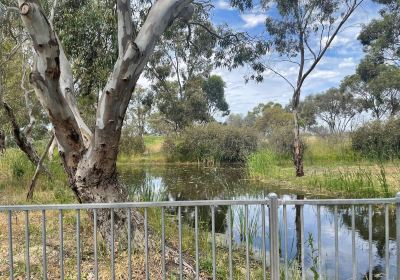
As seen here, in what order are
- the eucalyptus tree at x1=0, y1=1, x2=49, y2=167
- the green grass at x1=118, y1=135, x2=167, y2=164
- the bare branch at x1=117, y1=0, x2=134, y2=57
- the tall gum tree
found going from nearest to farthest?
the tall gum tree → the bare branch at x1=117, y1=0, x2=134, y2=57 → the eucalyptus tree at x1=0, y1=1, x2=49, y2=167 → the green grass at x1=118, y1=135, x2=167, y2=164

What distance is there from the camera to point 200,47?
44.4ft

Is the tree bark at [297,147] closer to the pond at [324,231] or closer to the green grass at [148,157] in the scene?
the pond at [324,231]

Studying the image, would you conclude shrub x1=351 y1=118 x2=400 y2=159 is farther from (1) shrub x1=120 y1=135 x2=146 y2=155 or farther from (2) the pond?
(1) shrub x1=120 y1=135 x2=146 y2=155

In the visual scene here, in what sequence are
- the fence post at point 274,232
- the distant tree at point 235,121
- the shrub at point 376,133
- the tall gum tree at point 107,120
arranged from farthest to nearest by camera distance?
the distant tree at point 235,121, the shrub at point 376,133, the tall gum tree at point 107,120, the fence post at point 274,232

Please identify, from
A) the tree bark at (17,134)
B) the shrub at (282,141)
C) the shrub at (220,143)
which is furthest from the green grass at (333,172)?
the tree bark at (17,134)

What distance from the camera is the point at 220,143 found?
90.0 ft

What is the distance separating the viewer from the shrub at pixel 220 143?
27.3 m

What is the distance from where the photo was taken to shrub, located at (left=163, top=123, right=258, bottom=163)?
27.3m

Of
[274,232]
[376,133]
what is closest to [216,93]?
[376,133]

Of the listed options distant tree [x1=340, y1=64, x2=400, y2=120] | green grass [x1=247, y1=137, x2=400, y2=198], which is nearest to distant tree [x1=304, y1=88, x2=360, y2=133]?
distant tree [x1=340, y1=64, x2=400, y2=120]

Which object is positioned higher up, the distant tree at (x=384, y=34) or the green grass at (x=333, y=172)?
the distant tree at (x=384, y=34)

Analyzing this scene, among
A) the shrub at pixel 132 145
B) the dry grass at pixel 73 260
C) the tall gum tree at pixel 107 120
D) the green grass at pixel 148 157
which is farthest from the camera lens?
the shrub at pixel 132 145

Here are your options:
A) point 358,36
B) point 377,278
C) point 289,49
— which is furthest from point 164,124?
point 377,278

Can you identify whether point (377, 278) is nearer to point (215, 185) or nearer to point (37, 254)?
point (37, 254)
